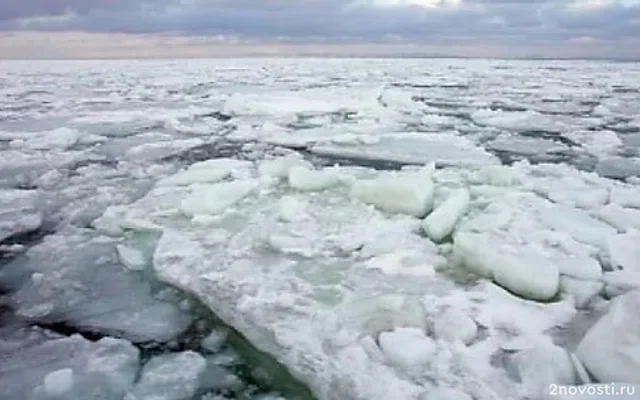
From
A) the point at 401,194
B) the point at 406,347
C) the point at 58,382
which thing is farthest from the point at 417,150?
the point at 58,382

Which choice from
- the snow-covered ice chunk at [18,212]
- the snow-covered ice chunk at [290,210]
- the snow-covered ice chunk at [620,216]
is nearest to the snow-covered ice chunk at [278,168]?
the snow-covered ice chunk at [290,210]

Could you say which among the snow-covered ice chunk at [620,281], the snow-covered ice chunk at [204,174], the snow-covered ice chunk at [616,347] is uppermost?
the snow-covered ice chunk at [616,347]

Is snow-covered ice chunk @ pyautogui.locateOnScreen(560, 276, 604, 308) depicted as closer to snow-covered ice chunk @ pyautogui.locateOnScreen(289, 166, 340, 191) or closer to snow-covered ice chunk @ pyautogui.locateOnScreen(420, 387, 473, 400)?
snow-covered ice chunk @ pyautogui.locateOnScreen(420, 387, 473, 400)

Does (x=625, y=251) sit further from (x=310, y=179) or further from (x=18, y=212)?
(x=18, y=212)

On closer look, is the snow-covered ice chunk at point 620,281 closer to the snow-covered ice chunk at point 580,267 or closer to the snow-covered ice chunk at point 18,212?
the snow-covered ice chunk at point 580,267

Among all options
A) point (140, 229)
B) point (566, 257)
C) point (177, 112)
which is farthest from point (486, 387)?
point (177, 112)

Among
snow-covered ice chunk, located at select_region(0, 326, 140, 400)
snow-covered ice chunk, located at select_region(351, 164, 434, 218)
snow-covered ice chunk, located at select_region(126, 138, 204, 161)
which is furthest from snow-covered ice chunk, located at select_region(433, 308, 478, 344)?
snow-covered ice chunk, located at select_region(126, 138, 204, 161)
